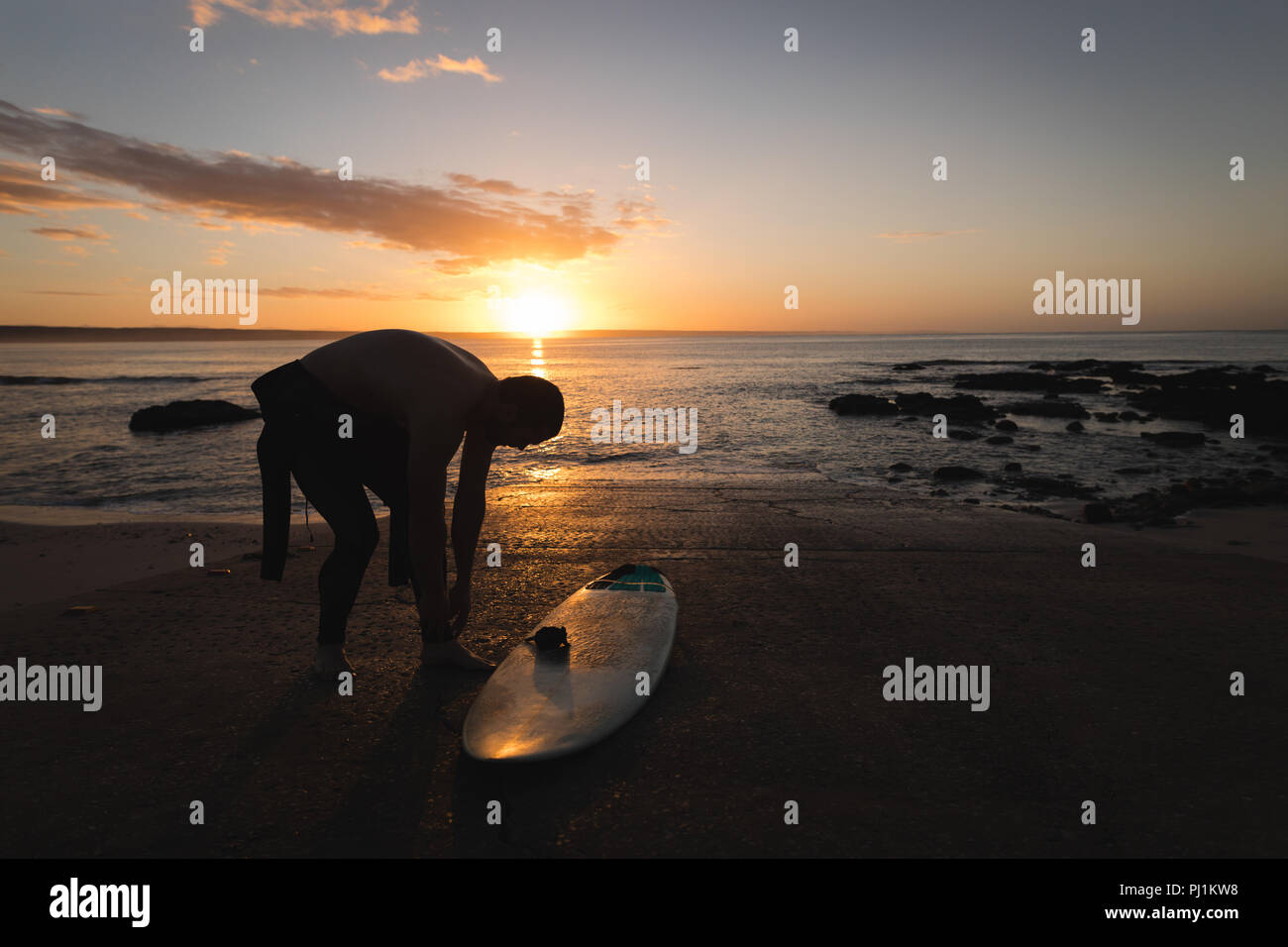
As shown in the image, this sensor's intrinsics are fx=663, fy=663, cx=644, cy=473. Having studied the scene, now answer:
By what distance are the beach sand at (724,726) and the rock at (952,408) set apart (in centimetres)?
1880

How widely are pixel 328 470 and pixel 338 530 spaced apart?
0.31 metres

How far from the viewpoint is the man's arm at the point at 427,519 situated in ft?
9.98

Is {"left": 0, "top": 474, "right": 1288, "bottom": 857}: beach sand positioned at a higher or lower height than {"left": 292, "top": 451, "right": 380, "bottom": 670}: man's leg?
lower

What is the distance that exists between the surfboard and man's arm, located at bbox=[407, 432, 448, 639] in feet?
1.70

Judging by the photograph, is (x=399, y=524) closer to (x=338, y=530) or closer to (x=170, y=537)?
(x=338, y=530)

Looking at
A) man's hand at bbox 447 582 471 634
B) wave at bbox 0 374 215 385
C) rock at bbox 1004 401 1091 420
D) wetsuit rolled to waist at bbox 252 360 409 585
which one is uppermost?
wave at bbox 0 374 215 385

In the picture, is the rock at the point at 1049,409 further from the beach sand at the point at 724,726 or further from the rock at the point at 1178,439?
the beach sand at the point at 724,726

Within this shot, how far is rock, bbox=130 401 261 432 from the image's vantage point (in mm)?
20766

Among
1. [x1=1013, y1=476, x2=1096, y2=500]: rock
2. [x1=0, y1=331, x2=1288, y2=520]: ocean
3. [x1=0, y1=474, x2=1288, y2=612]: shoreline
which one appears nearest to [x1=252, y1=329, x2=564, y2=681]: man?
[x1=0, y1=474, x2=1288, y2=612]: shoreline

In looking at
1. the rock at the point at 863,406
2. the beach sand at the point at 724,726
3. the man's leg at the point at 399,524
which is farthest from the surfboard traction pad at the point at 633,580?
the rock at the point at 863,406

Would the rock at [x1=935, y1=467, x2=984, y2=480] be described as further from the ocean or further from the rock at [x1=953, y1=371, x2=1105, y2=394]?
the rock at [x1=953, y1=371, x2=1105, y2=394]

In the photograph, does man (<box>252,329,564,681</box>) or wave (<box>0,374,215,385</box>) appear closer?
man (<box>252,329,564,681</box>)
